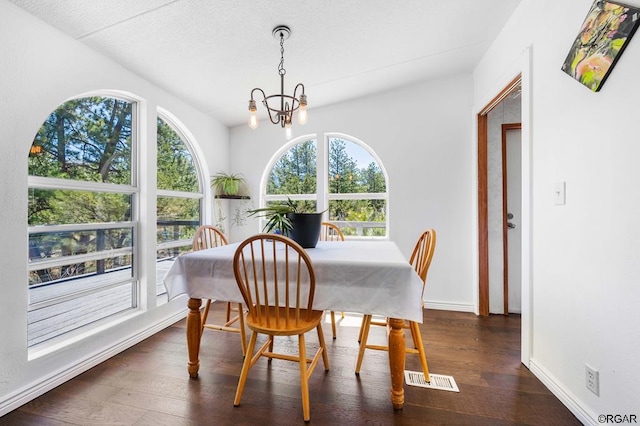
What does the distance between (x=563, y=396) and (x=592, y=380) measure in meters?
0.29

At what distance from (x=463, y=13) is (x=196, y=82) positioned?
229 centimetres

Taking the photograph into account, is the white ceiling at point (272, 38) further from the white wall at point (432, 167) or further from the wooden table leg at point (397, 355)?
the wooden table leg at point (397, 355)

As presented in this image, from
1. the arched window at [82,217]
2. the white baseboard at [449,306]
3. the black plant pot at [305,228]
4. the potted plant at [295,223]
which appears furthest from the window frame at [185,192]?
the white baseboard at [449,306]

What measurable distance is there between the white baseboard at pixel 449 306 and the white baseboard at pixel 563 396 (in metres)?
1.18

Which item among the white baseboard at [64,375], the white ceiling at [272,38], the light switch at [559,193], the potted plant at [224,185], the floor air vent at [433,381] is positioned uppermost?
the white ceiling at [272,38]

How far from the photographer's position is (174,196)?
3096 mm

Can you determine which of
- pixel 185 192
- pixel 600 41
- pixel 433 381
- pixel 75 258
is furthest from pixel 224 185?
pixel 600 41

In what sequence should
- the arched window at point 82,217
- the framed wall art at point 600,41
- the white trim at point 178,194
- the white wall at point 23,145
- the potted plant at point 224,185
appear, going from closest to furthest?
the framed wall art at point 600,41
the white wall at point 23,145
the arched window at point 82,217
the white trim at point 178,194
the potted plant at point 224,185

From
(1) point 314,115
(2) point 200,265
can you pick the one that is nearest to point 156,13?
(2) point 200,265

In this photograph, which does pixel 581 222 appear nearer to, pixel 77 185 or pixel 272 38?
pixel 272 38

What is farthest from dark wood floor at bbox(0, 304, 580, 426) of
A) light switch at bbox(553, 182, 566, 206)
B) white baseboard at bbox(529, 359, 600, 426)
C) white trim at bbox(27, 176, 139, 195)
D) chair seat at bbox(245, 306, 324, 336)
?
white trim at bbox(27, 176, 139, 195)

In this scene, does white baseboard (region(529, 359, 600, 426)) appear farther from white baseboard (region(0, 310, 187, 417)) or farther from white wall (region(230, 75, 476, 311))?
white baseboard (region(0, 310, 187, 417))

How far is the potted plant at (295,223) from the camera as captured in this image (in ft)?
6.73

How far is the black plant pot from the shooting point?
2074 millimetres
